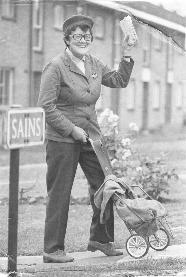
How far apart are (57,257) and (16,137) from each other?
1613 millimetres

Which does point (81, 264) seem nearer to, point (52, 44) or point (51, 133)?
point (51, 133)

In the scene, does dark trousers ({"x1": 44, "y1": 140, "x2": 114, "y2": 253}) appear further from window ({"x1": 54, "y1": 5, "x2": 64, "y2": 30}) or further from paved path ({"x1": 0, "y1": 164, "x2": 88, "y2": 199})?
window ({"x1": 54, "y1": 5, "x2": 64, "y2": 30})

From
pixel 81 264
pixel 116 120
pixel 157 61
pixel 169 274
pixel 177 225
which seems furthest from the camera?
pixel 157 61

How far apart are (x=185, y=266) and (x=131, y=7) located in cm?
221

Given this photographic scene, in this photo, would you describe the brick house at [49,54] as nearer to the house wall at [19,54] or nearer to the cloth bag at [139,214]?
the house wall at [19,54]

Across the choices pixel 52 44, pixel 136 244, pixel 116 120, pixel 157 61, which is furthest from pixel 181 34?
pixel 52 44

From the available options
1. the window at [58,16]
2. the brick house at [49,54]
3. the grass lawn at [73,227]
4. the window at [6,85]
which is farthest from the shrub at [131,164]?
the window at [6,85]

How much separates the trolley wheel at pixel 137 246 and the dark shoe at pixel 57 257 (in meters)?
0.45

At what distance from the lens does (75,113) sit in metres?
6.53

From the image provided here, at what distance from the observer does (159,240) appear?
21.5 feet

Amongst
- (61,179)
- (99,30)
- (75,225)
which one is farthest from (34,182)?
(99,30)

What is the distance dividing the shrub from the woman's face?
361cm

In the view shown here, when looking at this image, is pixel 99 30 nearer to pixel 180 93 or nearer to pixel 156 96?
pixel 156 96

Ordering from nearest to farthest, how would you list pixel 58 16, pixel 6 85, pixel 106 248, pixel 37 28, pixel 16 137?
pixel 16 137 < pixel 106 248 < pixel 58 16 < pixel 37 28 < pixel 6 85
